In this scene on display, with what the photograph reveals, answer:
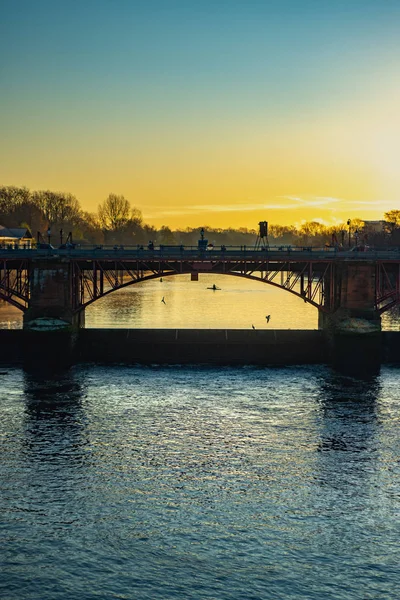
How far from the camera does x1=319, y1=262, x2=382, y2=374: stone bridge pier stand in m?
91.4

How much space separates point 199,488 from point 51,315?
165ft

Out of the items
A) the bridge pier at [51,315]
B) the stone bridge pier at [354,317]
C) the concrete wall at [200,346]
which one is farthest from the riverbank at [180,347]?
the stone bridge pier at [354,317]

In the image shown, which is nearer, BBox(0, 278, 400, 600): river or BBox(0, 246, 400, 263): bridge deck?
BBox(0, 278, 400, 600): river

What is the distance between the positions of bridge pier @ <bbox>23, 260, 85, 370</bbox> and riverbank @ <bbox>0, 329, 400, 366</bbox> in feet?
0.43

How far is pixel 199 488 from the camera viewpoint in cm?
4700

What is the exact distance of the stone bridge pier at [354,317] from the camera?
91.4 meters

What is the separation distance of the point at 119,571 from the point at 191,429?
75.7ft

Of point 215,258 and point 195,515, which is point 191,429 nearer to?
point 195,515

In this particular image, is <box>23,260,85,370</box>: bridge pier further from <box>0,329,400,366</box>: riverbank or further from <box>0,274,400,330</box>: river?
<box>0,274,400,330</box>: river

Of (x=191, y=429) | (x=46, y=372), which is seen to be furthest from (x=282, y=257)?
(x=191, y=429)

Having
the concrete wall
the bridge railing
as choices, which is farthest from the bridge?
the concrete wall

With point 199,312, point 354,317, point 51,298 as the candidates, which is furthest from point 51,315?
point 199,312

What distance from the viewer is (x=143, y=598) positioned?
34781 mm

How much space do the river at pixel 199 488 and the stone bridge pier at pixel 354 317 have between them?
13.3 meters
